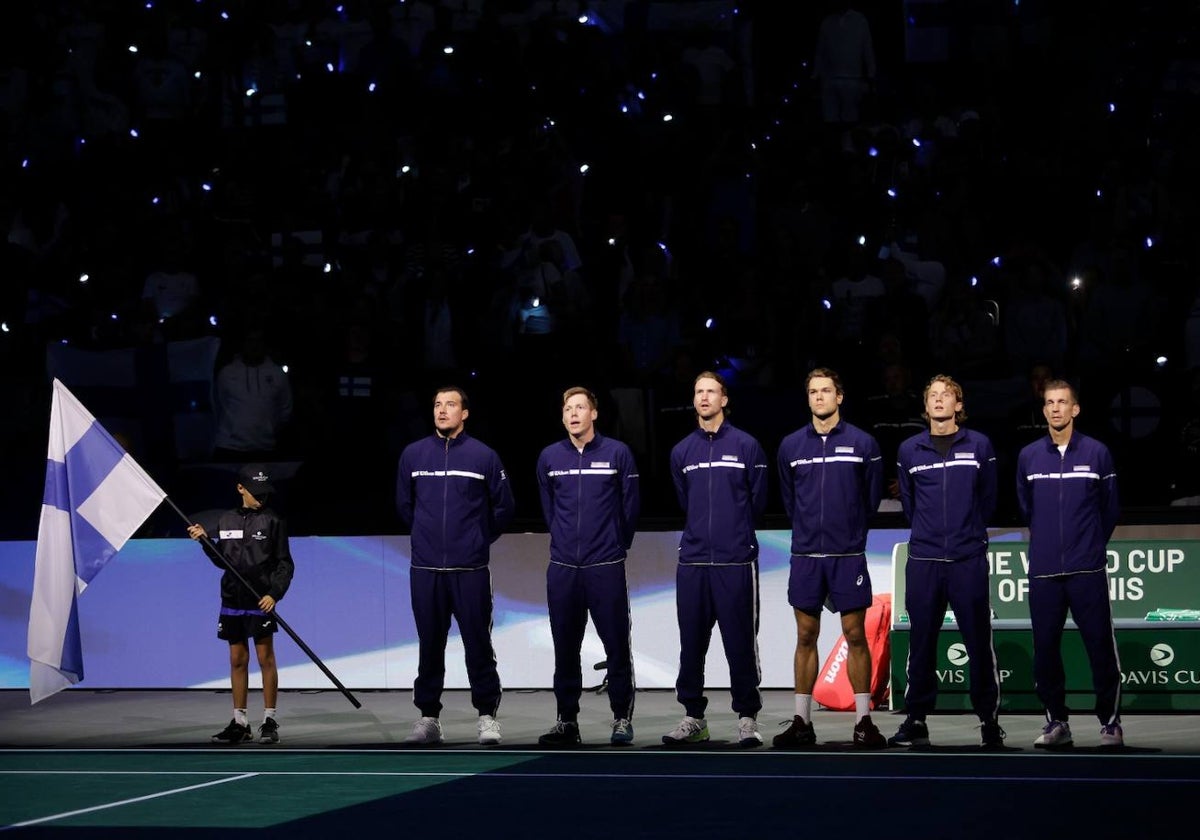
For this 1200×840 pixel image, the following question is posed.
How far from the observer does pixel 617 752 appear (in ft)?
36.6

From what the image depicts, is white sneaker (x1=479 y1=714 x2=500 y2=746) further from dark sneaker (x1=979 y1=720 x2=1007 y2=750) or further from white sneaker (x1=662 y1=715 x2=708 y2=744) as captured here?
dark sneaker (x1=979 y1=720 x2=1007 y2=750)

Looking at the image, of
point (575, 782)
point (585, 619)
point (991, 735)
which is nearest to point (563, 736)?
point (585, 619)

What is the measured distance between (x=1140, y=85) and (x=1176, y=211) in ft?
8.22

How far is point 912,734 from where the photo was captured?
36.7 feet

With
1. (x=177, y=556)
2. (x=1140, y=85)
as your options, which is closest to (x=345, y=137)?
(x=177, y=556)

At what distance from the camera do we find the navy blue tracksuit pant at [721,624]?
1161 centimetres

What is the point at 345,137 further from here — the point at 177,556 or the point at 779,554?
the point at 779,554

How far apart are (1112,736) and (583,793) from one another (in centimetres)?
325

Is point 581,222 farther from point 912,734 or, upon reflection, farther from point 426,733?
point 912,734

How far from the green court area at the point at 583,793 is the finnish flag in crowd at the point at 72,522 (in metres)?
0.82

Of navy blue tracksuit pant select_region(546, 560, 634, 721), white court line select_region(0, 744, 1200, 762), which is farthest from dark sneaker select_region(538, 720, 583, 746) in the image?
white court line select_region(0, 744, 1200, 762)

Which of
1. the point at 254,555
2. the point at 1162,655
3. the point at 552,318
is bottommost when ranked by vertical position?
the point at 1162,655

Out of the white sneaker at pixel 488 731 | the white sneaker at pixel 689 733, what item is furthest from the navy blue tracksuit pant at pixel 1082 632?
the white sneaker at pixel 488 731

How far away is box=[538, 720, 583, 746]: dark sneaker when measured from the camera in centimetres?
1156
